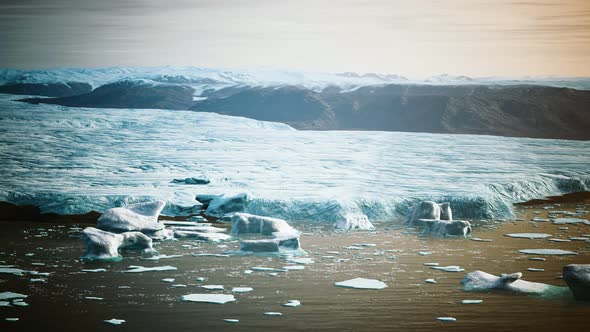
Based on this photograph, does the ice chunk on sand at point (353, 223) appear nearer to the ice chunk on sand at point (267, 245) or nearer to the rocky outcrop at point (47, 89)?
the ice chunk on sand at point (267, 245)

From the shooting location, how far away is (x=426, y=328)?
5777mm

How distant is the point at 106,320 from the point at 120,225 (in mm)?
4699

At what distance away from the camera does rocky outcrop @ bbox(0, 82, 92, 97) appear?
32.6m

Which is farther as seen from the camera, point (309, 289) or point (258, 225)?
point (258, 225)

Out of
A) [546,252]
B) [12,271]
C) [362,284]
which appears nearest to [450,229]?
[546,252]

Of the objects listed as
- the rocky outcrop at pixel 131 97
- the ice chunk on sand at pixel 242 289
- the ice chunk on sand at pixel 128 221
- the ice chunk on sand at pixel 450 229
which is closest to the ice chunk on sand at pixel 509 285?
the ice chunk on sand at pixel 242 289

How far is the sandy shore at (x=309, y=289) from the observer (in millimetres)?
5937

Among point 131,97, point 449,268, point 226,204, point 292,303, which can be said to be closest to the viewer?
point 292,303

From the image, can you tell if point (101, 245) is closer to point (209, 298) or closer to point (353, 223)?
point (209, 298)

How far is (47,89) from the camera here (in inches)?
1300

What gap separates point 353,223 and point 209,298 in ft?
18.1

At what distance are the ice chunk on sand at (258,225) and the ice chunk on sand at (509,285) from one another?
4164 mm

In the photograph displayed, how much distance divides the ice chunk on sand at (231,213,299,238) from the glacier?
1868 mm

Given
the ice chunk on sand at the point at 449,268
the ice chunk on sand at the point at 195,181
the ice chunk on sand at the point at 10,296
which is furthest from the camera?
the ice chunk on sand at the point at 195,181
